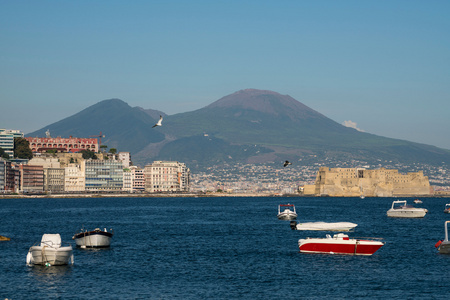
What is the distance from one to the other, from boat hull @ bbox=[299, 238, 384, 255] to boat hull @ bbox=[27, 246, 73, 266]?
19.6 metres

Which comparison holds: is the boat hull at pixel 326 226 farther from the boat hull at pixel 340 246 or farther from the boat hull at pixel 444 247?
the boat hull at pixel 444 247

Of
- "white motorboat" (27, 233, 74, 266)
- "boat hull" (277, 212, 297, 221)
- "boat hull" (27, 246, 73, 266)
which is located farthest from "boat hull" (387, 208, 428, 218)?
"white motorboat" (27, 233, 74, 266)

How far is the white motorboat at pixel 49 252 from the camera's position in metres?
47.5

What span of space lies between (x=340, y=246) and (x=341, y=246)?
0.26ft

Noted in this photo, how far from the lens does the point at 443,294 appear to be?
40000mm

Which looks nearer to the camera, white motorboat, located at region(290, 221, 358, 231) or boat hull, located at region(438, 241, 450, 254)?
boat hull, located at region(438, 241, 450, 254)

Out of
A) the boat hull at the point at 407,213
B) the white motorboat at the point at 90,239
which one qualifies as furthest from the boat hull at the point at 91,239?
the boat hull at the point at 407,213

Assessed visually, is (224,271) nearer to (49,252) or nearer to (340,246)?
(49,252)

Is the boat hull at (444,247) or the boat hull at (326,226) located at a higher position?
the boat hull at (326,226)

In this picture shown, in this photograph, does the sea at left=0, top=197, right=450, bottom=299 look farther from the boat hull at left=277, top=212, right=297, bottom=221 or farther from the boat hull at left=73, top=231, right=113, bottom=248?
the boat hull at left=277, top=212, right=297, bottom=221

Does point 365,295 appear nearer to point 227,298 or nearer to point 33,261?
point 227,298

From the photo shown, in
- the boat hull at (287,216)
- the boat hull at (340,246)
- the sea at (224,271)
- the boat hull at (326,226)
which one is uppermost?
the boat hull at (287,216)

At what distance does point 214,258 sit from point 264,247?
9020mm

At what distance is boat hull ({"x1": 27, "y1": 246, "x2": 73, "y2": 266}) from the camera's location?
47.6 m
